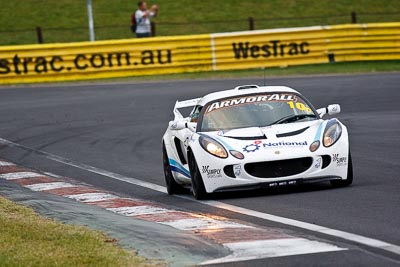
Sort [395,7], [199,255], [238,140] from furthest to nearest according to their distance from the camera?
[395,7] → [238,140] → [199,255]

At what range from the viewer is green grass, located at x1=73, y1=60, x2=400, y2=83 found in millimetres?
30203

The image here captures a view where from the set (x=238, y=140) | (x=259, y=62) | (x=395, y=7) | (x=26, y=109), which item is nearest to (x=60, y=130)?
(x=26, y=109)

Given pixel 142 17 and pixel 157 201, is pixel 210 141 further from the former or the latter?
pixel 142 17

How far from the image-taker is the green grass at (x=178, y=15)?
145 feet

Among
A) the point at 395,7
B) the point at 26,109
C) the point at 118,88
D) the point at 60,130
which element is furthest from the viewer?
the point at 395,7

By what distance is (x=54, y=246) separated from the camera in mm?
8227

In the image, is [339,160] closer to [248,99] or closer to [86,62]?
[248,99]

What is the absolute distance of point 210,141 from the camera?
1166cm

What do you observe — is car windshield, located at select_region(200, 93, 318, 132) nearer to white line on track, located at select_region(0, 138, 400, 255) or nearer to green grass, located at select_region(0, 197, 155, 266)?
white line on track, located at select_region(0, 138, 400, 255)

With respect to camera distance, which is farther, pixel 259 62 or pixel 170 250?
pixel 259 62

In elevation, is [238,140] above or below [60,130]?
above

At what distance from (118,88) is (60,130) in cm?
786

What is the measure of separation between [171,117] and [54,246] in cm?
1367

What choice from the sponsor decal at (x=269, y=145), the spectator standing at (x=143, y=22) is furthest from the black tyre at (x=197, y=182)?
the spectator standing at (x=143, y=22)
